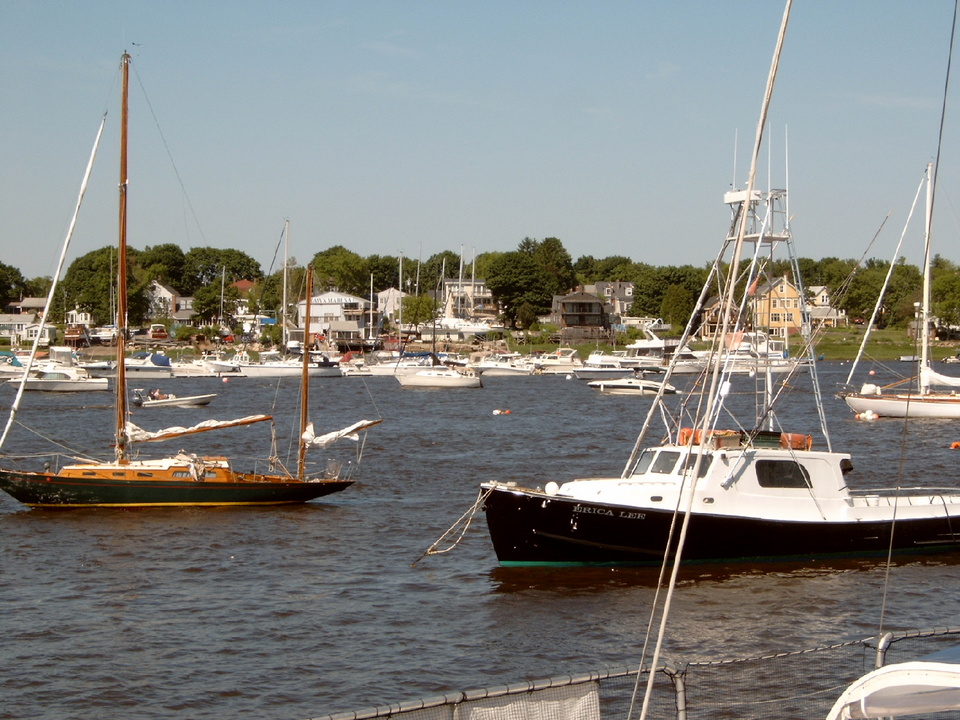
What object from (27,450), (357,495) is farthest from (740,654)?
(27,450)

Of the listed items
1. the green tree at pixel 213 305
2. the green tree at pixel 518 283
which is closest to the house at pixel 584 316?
the green tree at pixel 518 283

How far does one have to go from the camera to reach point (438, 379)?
10362cm

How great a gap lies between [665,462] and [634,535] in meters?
1.80

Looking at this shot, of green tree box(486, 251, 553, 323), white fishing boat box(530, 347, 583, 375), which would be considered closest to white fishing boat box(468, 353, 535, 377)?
white fishing boat box(530, 347, 583, 375)

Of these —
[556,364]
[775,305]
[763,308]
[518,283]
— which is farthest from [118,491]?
[518,283]

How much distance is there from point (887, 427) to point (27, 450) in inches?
1797

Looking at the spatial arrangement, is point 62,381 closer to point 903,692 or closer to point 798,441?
point 798,441

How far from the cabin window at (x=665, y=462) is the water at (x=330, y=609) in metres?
2.24

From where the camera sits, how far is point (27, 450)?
171ft

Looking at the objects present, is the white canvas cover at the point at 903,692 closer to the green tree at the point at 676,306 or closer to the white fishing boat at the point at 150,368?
the white fishing boat at the point at 150,368

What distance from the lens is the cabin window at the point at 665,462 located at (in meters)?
24.6

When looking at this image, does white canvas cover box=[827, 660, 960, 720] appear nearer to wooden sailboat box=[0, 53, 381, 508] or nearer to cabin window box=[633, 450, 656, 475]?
cabin window box=[633, 450, 656, 475]

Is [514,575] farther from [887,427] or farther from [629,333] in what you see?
[629,333]

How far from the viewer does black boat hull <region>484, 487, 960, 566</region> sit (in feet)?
Result: 78.1
